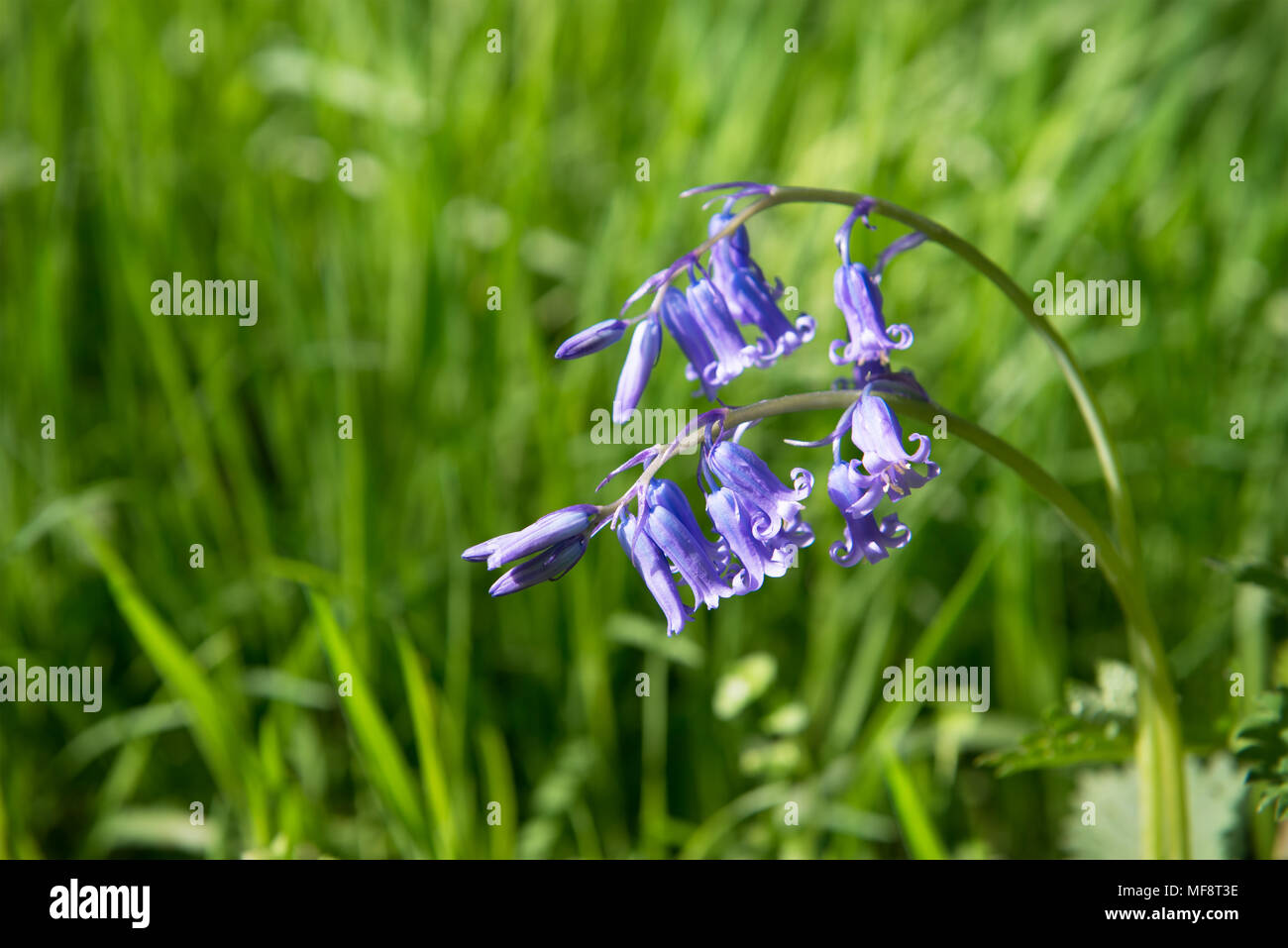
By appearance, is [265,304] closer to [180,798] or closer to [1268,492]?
[180,798]

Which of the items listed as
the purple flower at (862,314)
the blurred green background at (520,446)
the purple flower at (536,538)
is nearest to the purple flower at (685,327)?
the purple flower at (862,314)

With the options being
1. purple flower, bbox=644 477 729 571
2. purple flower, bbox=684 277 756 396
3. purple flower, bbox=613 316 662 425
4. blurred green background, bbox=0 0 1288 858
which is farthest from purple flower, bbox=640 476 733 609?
blurred green background, bbox=0 0 1288 858

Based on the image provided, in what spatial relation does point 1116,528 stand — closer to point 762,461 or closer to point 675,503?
point 762,461

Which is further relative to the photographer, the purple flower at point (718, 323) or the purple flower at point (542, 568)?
the purple flower at point (718, 323)

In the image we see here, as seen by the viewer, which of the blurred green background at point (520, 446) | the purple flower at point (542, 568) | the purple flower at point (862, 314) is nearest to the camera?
the purple flower at point (542, 568)

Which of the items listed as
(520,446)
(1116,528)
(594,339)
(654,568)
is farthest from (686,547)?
(520,446)

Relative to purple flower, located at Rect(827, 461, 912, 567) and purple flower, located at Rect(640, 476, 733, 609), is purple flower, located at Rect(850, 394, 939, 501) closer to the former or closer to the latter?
purple flower, located at Rect(827, 461, 912, 567)

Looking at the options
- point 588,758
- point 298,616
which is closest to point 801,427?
point 588,758

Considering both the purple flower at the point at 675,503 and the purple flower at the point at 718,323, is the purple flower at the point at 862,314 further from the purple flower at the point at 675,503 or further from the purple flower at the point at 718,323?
the purple flower at the point at 675,503
